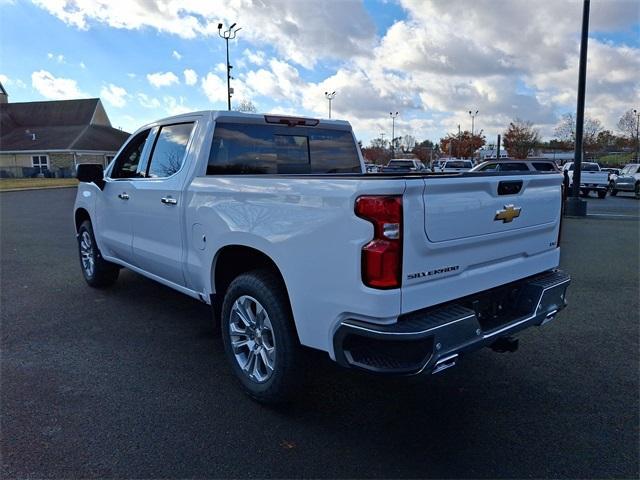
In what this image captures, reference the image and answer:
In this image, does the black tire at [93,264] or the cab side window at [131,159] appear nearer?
the cab side window at [131,159]

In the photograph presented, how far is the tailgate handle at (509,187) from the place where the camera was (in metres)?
3.01

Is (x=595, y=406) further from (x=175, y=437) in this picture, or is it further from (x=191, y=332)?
(x=191, y=332)

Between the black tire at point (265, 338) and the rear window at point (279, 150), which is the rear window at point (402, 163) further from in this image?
→ the black tire at point (265, 338)

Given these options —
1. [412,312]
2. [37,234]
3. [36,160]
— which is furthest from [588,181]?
[36,160]

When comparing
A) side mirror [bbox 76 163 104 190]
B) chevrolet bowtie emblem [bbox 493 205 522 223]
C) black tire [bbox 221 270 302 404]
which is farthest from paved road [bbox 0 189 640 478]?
side mirror [bbox 76 163 104 190]

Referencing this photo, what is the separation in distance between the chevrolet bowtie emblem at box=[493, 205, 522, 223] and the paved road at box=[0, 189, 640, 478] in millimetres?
1325

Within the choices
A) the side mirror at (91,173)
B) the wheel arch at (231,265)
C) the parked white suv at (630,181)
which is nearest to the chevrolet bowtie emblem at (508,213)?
the wheel arch at (231,265)

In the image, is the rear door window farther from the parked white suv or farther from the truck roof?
the parked white suv

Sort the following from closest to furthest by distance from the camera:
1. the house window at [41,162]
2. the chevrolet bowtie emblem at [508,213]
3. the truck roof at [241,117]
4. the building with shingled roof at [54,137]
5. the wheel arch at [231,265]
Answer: the chevrolet bowtie emblem at [508,213], the wheel arch at [231,265], the truck roof at [241,117], the building with shingled roof at [54,137], the house window at [41,162]

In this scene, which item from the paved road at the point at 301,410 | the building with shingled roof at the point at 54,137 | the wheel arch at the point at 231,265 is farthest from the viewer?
the building with shingled roof at the point at 54,137

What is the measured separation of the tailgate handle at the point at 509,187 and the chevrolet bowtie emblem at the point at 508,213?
0.30ft

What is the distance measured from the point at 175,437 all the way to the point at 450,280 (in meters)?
1.91

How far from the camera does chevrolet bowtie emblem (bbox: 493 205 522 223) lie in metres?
3.00

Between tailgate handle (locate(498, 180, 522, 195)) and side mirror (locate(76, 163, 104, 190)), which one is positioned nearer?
tailgate handle (locate(498, 180, 522, 195))
